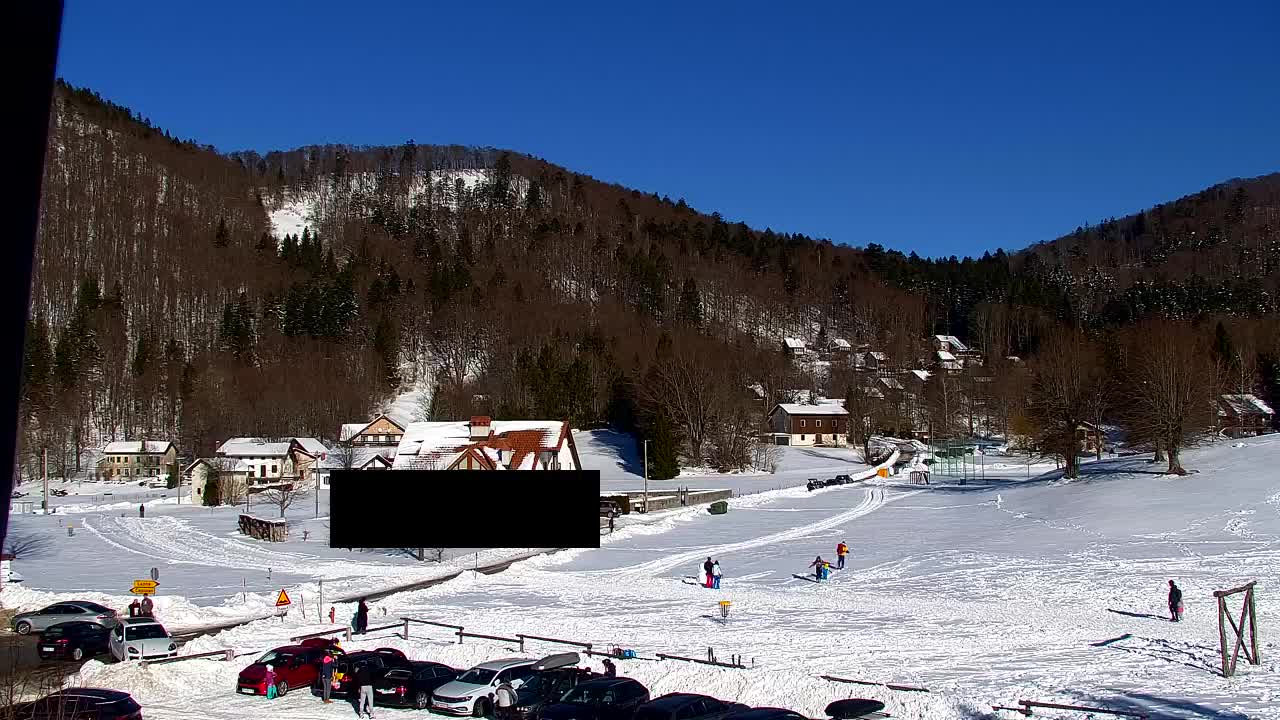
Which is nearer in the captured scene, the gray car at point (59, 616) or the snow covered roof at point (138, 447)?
the gray car at point (59, 616)

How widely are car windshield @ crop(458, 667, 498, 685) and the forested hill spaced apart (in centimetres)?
866

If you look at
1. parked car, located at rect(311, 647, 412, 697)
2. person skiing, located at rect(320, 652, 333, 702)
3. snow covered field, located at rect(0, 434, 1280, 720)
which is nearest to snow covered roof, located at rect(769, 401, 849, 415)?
snow covered field, located at rect(0, 434, 1280, 720)

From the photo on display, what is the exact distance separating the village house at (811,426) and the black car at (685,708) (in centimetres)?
8377

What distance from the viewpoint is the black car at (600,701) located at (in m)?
15.2

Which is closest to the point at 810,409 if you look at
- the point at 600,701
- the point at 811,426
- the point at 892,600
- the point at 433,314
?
the point at 811,426

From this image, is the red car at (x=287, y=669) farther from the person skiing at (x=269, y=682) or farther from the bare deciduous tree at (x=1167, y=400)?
the bare deciduous tree at (x=1167, y=400)

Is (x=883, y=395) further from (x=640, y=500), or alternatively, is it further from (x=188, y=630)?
(x=188, y=630)

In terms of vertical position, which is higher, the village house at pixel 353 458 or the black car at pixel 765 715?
the village house at pixel 353 458

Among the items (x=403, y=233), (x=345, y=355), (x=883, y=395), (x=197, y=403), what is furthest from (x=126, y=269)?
(x=345, y=355)

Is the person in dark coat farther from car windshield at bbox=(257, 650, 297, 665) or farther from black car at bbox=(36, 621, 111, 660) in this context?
black car at bbox=(36, 621, 111, 660)

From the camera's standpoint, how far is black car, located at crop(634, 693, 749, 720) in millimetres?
14672

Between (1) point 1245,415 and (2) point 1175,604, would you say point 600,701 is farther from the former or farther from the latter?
(1) point 1245,415
